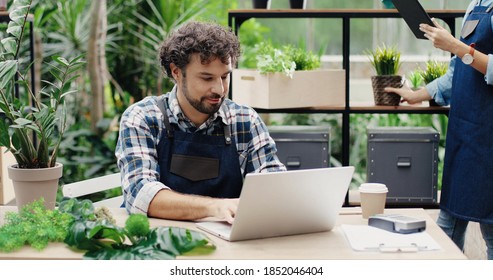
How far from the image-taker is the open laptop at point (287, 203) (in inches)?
80.0

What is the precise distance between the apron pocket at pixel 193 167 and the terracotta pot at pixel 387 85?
1626 mm

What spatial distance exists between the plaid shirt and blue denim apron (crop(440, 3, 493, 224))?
96cm

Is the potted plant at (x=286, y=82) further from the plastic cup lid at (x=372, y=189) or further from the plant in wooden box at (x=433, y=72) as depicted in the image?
the plastic cup lid at (x=372, y=189)

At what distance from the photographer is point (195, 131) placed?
2818 mm

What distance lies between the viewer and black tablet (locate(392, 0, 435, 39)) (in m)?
3.19

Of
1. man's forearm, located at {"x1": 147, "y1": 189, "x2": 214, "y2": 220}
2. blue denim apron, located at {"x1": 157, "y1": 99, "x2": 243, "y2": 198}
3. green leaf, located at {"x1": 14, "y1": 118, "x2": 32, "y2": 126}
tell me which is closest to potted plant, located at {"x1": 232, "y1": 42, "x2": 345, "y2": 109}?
blue denim apron, located at {"x1": 157, "y1": 99, "x2": 243, "y2": 198}

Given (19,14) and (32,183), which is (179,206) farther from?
(19,14)

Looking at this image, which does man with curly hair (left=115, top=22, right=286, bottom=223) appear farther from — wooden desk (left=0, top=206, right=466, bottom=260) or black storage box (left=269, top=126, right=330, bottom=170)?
black storage box (left=269, top=126, right=330, bottom=170)

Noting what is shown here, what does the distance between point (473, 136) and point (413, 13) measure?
23.6 inches

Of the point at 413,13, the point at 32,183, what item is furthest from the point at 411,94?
the point at 32,183

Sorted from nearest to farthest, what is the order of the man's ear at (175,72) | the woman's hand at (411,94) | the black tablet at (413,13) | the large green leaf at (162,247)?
1. the large green leaf at (162,247)
2. the man's ear at (175,72)
3. the black tablet at (413,13)
4. the woman's hand at (411,94)

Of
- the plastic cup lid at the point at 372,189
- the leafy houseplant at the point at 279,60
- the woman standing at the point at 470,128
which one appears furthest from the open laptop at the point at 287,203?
the leafy houseplant at the point at 279,60

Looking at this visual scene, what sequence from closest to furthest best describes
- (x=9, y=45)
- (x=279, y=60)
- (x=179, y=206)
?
1. (x=179, y=206)
2. (x=9, y=45)
3. (x=279, y=60)
